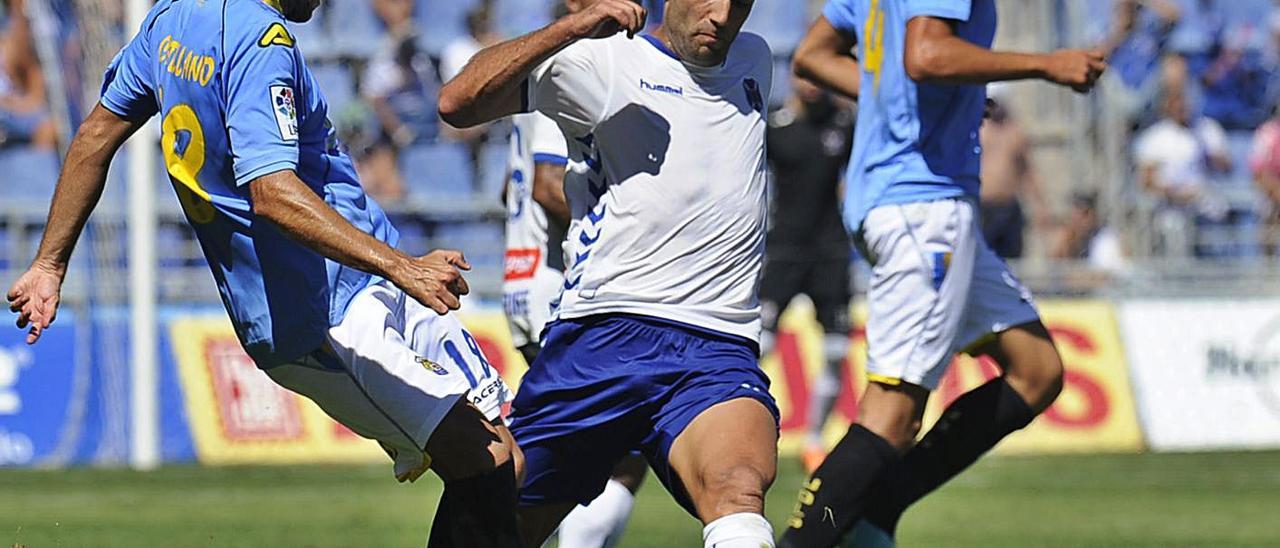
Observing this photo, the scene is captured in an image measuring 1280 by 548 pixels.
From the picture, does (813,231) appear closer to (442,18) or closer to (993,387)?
(442,18)

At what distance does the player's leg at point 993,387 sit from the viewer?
678 cm

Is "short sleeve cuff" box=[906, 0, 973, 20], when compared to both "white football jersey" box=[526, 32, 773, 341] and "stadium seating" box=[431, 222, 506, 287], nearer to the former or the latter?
"white football jersey" box=[526, 32, 773, 341]

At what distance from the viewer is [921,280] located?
21.5 feet

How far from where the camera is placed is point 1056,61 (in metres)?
6.15

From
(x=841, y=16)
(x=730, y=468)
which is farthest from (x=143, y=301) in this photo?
(x=730, y=468)

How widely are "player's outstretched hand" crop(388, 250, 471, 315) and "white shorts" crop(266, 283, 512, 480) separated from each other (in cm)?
59

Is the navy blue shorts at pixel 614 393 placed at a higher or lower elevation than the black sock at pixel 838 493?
higher

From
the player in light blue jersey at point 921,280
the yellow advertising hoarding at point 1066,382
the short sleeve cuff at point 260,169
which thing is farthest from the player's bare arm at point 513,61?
the yellow advertising hoarding at point 1066,382

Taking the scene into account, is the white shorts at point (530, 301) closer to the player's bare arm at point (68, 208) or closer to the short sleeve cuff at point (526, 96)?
the short sleeve cuff at point (526, 96)

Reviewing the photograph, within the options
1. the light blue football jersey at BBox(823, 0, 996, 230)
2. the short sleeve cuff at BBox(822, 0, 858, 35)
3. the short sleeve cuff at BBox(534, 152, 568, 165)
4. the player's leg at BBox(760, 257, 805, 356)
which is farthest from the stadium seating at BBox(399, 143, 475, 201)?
the light blue football jersey at BBox(823, 0, 996, 230)

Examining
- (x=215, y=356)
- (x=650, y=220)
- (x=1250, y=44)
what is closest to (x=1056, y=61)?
(x=650, y=220)

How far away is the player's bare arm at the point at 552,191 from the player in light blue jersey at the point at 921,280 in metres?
0.98

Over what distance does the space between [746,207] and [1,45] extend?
13259 mm

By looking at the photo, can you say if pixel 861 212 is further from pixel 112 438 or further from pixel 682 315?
pixel 112 438
